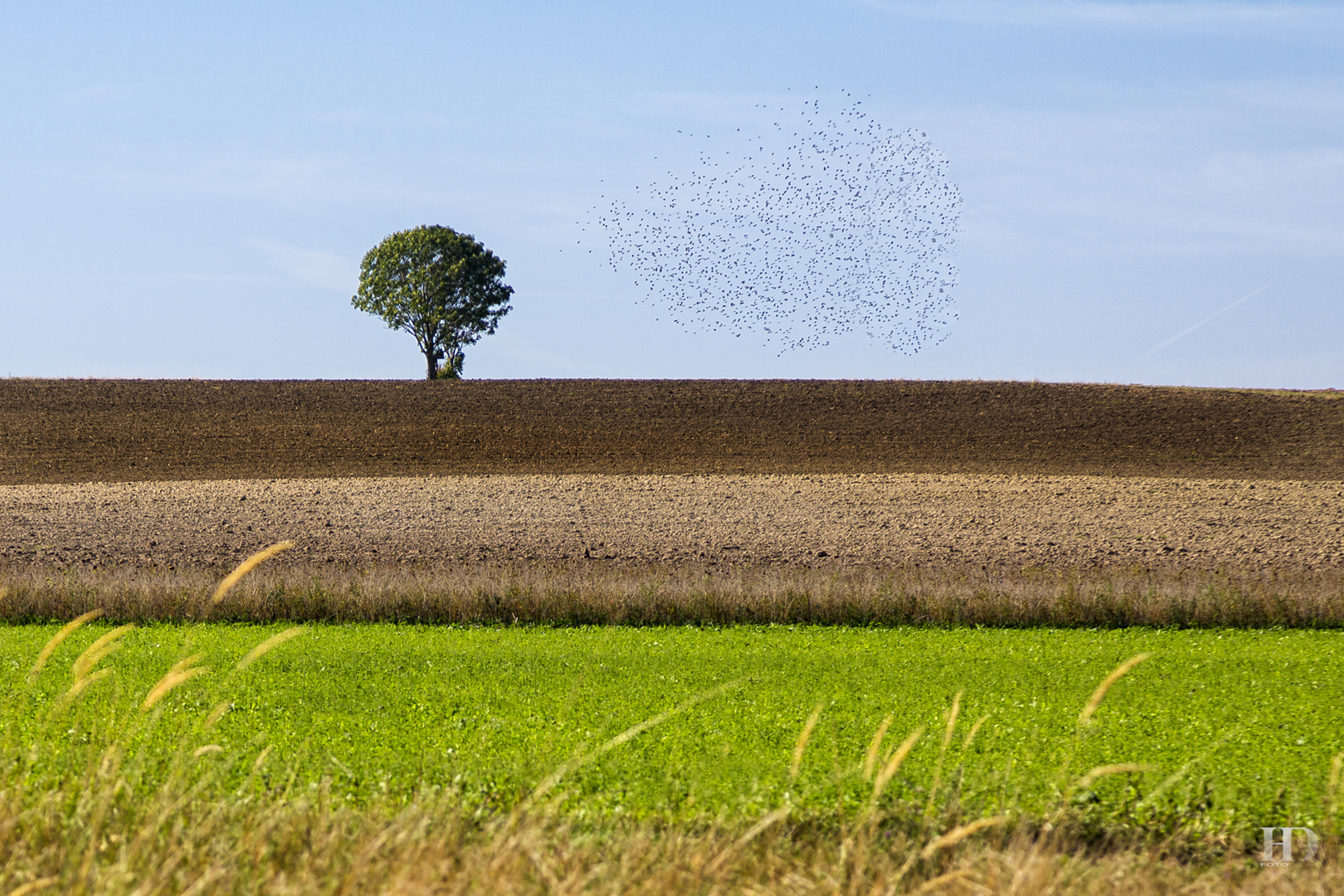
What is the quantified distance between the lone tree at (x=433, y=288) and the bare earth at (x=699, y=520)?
2303 centimetres

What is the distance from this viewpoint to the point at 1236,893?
3.87m

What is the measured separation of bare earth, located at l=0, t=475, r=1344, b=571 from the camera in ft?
51.5

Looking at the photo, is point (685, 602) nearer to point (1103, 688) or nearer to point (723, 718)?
point (723, 718)

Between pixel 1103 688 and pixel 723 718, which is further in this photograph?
pixel 723 718

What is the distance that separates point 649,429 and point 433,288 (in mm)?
19834

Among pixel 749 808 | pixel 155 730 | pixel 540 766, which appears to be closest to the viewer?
pixel 749 808

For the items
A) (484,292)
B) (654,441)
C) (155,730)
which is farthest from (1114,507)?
(484,292)

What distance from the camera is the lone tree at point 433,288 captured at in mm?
46188

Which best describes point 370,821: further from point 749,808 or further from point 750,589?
point 750,589

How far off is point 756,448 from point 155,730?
73.3 feet

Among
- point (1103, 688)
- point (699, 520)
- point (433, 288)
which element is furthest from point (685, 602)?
point (433, 288)

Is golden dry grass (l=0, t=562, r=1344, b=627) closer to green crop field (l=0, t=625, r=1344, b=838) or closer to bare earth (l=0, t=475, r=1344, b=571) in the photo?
green crop field (l=0, t=625, r=1344, b=838)

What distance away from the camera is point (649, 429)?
2977 centimetres

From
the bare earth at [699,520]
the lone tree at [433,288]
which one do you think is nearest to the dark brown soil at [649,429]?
the bare earth at [699,520]
